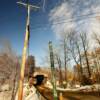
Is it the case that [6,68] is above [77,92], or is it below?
above

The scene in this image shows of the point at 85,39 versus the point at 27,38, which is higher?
the point at 85,39

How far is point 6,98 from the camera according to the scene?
26031 mm

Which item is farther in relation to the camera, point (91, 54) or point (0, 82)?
point (91, 54)

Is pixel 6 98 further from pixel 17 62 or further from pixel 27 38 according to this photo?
pixel 27 38

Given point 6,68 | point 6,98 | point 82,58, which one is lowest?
point 6,98

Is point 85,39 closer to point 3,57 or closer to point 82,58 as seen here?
point 82,58

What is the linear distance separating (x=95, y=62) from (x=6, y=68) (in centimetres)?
2510

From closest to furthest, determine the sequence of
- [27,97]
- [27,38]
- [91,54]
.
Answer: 1. [27,38]
2. [27,97]
3. [91,54]

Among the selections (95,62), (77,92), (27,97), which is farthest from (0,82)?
(95,62)

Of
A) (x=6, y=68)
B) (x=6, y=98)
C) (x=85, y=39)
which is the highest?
(x=85, y=39)

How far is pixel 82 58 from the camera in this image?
117 feet

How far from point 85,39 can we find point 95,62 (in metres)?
11.2

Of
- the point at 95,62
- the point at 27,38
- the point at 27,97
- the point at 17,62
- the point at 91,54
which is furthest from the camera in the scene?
the point at 95,62

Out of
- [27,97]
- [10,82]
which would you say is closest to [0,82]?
[10,82]
